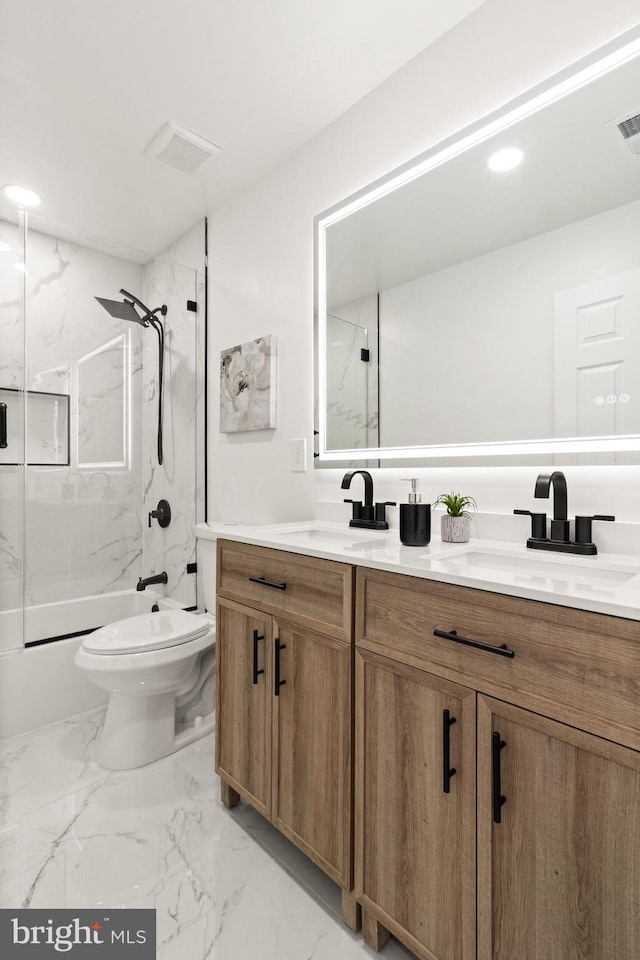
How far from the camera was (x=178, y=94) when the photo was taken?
171cm

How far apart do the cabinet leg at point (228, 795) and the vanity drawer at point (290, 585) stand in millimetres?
631

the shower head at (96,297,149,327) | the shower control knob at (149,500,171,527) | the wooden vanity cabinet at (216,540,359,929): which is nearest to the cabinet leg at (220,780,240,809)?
the wooden vanity cabinet at (216,540,359,929)

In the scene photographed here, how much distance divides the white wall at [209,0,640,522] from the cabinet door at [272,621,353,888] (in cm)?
64

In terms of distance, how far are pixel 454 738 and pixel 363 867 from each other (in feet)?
1.47

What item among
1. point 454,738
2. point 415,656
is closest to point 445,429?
point 415,656

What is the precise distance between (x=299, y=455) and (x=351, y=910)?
53.8 inches

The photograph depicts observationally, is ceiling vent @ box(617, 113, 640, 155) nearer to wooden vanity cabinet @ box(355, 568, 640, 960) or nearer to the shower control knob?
wooden vanity cabinet @ box(355, 568, 640, 960)

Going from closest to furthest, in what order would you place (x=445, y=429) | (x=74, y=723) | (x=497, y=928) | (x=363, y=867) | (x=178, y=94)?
(x=497, y=928) → (x=363, y=867) → (x=445, y=429) → (x=178, y=94) → (x=74, y=723)

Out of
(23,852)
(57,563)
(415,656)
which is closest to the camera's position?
(415,656)

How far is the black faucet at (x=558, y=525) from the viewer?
1.10 meters

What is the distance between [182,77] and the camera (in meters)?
1.64

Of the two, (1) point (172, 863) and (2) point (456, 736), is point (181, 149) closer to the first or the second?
(2) point (456, 736)

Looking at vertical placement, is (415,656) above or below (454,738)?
above

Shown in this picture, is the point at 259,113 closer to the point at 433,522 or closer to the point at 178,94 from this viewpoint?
the point at 178,94
